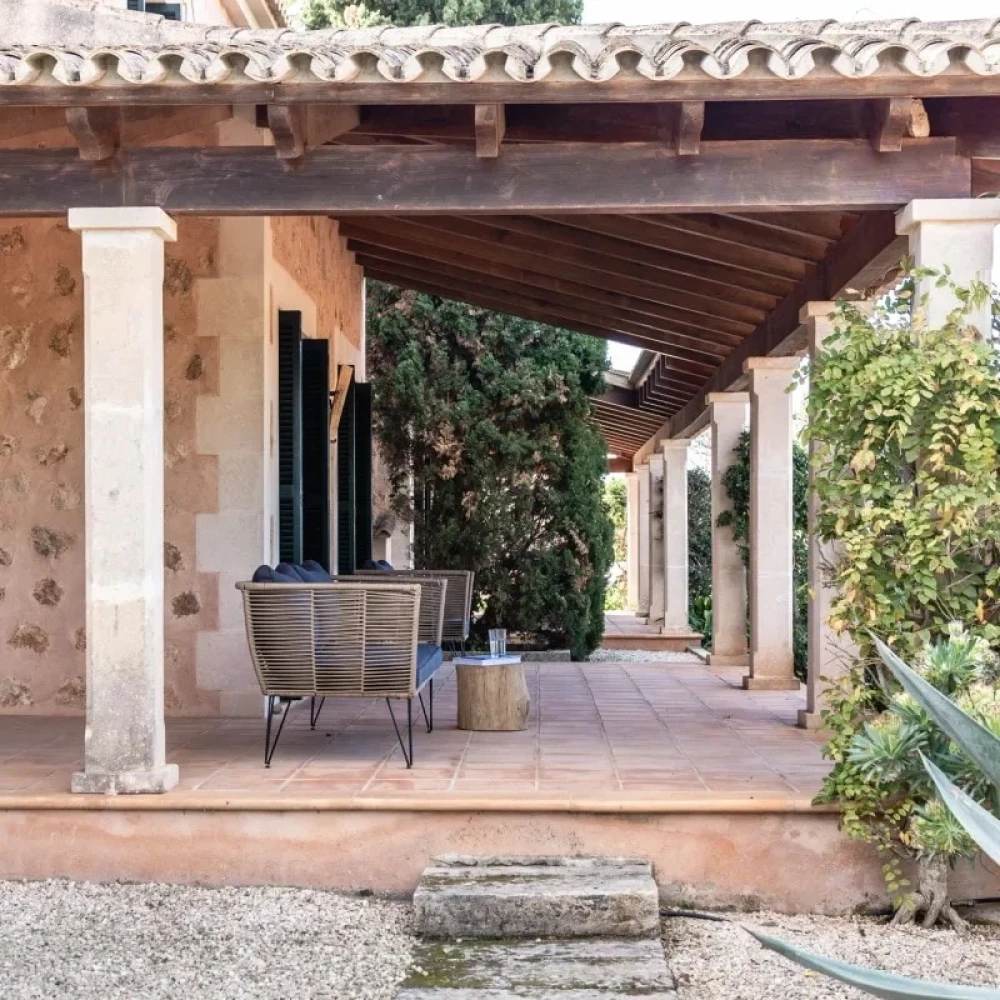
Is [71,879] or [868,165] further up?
[868,165]

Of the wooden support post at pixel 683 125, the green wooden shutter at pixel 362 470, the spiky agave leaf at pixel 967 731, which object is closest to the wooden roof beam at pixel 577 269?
the green wooden shutter at pixel 362 470

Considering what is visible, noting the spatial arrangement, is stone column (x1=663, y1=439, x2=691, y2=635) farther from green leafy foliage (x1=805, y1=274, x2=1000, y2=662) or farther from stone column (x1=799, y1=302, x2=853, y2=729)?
green leafy foliage (x1=805, y1=274, x2=1000, y2=662)

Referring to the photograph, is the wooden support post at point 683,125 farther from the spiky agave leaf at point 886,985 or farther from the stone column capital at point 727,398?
the stone column capital at point 727,398

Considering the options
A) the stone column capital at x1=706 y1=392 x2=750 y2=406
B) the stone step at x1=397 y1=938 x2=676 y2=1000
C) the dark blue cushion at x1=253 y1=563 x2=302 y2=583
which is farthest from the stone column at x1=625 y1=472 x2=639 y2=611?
the stone step at x1=397 y1=938 x2=676 y2=1000

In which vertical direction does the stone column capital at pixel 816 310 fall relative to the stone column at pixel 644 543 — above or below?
above

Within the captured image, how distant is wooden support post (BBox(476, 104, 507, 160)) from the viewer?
16.0ft

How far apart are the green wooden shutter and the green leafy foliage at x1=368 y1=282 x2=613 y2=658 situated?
6.86ft

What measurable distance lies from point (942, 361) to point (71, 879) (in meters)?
3.63

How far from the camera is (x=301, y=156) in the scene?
514cm

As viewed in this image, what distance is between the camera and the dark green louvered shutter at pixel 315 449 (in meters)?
8.02

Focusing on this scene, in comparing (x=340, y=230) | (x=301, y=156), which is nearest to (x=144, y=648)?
(x=301, y=156)

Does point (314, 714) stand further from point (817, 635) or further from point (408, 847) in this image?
point (817, 635)

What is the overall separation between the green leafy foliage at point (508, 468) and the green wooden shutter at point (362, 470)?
209 centimetres

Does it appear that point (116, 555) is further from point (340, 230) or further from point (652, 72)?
point (340, 230)
